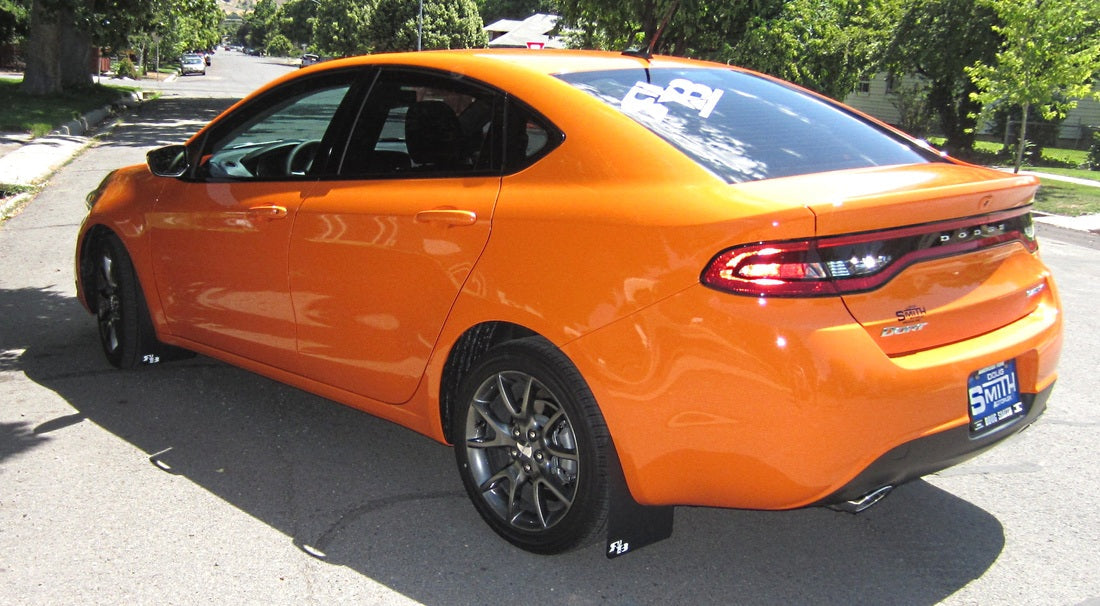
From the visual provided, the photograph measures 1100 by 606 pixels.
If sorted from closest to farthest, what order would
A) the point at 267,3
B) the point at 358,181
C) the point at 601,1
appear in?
the point at 358,181, the point at 601,1, the point at 267,3

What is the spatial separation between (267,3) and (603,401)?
197905mm

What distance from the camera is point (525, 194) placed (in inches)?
132

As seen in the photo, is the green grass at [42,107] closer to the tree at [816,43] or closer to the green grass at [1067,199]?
the tree at [816,43]

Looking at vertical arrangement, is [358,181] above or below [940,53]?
below

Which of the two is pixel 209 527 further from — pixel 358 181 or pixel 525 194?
pixel 525 194

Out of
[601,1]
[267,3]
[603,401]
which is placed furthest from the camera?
[267,3]

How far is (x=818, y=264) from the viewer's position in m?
2.76

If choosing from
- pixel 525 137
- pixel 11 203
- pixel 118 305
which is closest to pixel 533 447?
pixel 525 137

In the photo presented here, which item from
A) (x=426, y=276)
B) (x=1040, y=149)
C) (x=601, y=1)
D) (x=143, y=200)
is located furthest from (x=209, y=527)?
(x=1040, y=149)

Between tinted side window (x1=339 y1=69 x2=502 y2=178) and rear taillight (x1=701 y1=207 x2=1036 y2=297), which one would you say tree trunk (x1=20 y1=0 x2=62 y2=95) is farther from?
rear taillight (x1=701 y1=207 x2=1036 y2=297)

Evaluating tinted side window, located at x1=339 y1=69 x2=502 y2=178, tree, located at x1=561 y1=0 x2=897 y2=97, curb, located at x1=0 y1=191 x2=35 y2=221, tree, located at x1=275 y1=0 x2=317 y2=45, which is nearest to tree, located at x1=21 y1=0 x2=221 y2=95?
tree, located at x1=561 y1=0 x2=897 y2=97

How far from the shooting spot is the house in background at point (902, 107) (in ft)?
73.7

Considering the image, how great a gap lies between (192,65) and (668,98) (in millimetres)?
73401

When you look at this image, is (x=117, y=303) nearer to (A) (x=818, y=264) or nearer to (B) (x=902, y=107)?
(A) (x=818, y=264)
